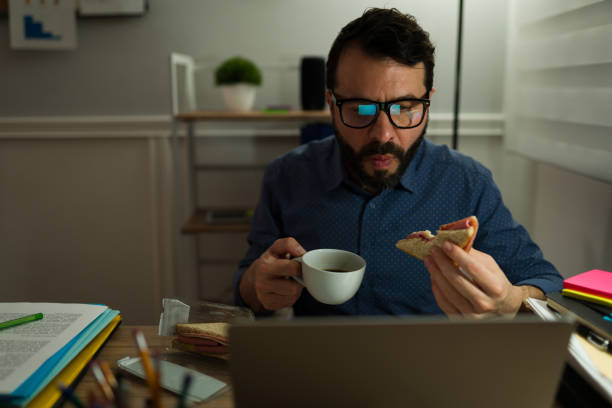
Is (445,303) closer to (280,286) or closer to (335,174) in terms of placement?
(280,286)

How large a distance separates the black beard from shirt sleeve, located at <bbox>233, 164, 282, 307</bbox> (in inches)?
9.2

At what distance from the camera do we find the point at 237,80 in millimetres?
1920

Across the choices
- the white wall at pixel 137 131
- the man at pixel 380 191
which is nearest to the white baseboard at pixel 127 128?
the white wall at pixel 137 131

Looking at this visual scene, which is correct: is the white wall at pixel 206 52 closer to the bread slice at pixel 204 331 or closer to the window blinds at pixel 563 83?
the window blinds at pixel 563 83

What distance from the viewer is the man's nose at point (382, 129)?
1060mm

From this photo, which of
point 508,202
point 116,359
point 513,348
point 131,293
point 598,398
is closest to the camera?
point 513,348

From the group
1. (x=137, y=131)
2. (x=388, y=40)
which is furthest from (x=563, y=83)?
(x=137, y=131)

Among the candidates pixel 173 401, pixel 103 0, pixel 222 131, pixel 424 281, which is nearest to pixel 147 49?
pixel 103 0

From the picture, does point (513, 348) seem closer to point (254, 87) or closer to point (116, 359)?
point (116, 359)

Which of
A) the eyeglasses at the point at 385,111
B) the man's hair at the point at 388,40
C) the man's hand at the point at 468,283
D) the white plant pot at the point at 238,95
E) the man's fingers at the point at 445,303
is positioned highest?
the man's hair at the point at 388,40

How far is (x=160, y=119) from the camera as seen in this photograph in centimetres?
217

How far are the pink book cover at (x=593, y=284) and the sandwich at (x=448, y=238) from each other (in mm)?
167

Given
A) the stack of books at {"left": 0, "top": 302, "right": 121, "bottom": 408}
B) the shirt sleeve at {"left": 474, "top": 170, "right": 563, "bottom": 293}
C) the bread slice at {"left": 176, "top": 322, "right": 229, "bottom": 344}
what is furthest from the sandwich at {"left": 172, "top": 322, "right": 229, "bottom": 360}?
the shirt sleeve at {"left": 474, "top": 170, "right": 563, "bottom": 293}

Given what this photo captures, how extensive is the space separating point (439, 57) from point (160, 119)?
4.35ft
